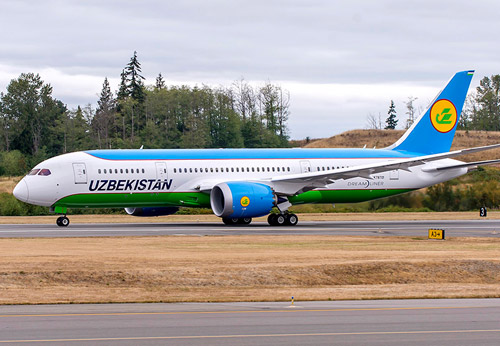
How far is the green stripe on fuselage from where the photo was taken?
126ft

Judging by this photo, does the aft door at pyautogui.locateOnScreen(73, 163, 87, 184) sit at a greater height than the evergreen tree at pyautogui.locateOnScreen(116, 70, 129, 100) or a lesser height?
lesser

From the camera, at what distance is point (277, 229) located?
36844 millimetres

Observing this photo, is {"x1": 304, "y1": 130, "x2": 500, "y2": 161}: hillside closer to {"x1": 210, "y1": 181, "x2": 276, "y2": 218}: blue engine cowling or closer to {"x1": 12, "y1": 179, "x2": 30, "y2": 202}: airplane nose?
{"x1": 210, "y1": 181, "x2": 276, "y2": 218}: blue engine cowling

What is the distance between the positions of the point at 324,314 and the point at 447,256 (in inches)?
424

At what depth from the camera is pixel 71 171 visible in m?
38.2

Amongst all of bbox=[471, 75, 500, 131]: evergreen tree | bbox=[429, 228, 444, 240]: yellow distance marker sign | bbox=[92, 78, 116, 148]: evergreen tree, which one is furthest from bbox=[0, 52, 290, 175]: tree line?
bbox=[429, 228, 444, 240]: yellow distance marker sign

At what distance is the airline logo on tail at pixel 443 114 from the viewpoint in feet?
152

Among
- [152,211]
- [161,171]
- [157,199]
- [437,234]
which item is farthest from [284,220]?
[437,234]

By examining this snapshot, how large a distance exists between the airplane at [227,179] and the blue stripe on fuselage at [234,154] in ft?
0.17

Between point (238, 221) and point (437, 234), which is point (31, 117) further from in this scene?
point (437, 234)

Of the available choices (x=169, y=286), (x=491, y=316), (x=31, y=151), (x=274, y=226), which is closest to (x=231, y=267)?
(x=169, y=286)

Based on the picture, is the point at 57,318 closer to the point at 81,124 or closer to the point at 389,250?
the point at 389,250

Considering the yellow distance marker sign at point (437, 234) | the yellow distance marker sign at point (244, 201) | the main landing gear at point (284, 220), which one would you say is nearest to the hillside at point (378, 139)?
the main landing gear at point (284, 220)

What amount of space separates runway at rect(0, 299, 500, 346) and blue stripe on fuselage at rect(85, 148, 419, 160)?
966 inches
